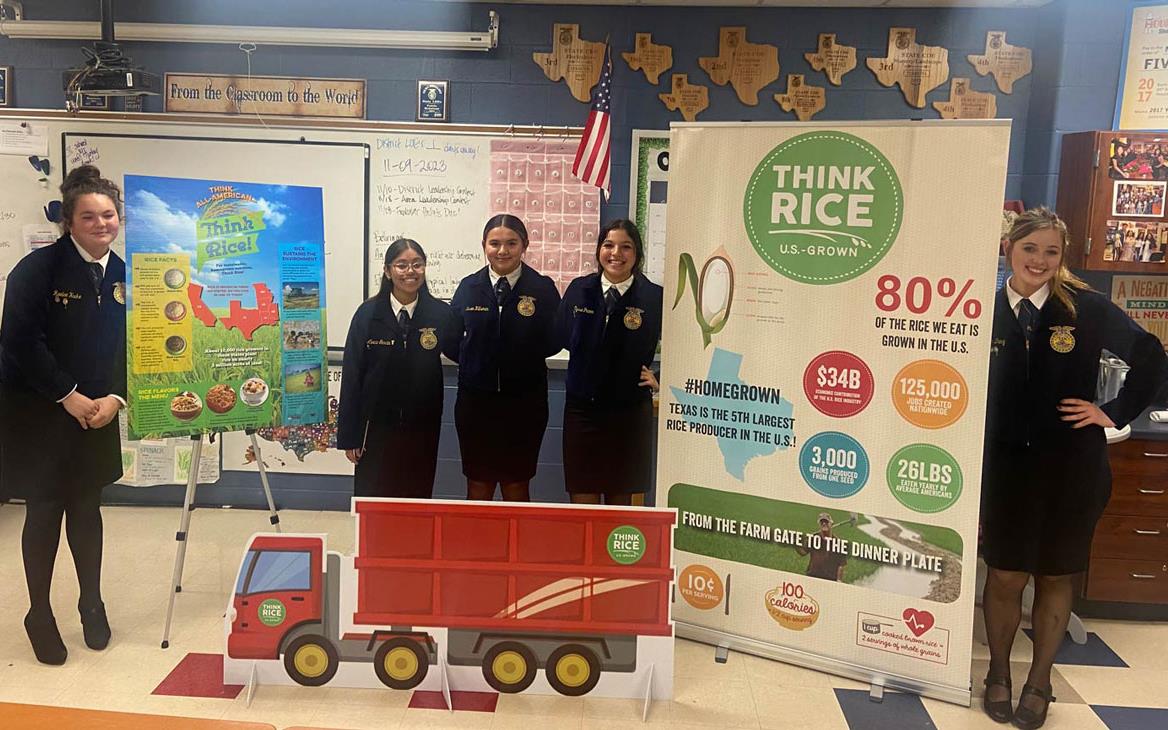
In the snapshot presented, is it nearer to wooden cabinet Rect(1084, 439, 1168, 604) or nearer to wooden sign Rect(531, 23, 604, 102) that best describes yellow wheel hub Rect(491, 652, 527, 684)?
wooden cabinet Rect(1084, 439, 1168, 604)

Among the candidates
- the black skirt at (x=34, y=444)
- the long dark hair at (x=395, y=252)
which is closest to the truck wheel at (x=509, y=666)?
the long dark hair at (x=395, y=252)

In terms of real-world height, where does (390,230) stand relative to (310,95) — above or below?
below

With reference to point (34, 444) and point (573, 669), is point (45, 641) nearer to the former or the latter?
point (34, 444)

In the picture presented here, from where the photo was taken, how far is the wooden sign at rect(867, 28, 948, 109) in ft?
14.2

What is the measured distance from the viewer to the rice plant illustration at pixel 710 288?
10.3ft

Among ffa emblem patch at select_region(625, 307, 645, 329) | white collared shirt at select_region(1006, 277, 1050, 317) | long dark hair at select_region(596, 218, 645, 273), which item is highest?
long dark hair at select_region(596, 218, 645, 273)

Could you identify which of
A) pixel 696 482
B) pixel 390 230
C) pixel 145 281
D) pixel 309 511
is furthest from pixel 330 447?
pixel 696 482

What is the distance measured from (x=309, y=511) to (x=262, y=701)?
6.73 ft

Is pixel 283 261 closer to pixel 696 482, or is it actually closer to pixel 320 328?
pixel 320 328

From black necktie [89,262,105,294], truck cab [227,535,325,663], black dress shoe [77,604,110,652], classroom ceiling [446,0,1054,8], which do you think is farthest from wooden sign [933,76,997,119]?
black dress shoe [77,604,110,652]

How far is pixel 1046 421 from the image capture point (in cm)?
276

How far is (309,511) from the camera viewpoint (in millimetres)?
4777

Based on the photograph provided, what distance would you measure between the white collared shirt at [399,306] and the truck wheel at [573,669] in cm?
135

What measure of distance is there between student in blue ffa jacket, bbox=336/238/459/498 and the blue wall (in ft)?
4.84
